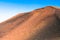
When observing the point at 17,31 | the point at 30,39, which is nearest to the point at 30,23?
the point at 17,31

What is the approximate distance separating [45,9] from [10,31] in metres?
1.63

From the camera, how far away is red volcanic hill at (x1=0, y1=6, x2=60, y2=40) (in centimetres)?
697

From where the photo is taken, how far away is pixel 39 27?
741cm

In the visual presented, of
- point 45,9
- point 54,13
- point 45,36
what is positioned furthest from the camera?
point 45,9

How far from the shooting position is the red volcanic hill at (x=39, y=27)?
6.97 meters

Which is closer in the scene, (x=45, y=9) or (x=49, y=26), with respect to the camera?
(x=49, y=26)

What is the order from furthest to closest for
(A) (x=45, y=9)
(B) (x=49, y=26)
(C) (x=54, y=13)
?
(A) (x=45, y=9)
(C) (x=54, y=13)
(B) (x=49, y=26)

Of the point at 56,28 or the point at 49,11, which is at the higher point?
the point at 49,11

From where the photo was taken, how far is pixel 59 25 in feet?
23.8

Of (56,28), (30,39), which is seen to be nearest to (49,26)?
(56,28)

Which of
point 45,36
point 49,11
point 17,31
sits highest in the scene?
point 49,11

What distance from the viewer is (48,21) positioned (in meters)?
7.57

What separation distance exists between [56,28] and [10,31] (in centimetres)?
181

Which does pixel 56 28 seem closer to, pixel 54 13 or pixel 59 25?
pixel 59 25
